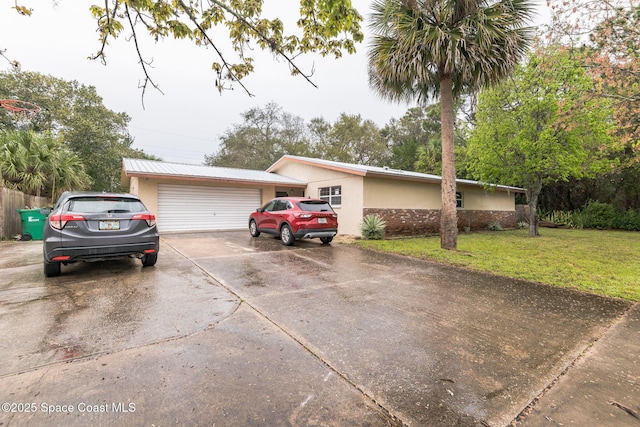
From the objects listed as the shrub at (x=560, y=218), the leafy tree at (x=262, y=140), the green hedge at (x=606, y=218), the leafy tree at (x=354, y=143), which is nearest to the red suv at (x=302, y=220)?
the shrub at (x=560, y=218)

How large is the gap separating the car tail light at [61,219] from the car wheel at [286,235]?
5364 millimetres

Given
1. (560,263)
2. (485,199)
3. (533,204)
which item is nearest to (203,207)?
(560,263)

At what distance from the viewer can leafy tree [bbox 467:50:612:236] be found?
11.1 meters

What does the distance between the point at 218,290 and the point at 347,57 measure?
4047 mm

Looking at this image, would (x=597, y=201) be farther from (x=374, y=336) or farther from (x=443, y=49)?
(x=374, y=336)

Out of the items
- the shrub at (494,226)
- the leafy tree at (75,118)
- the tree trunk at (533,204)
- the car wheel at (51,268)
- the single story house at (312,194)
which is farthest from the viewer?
the leafy tree at (75,118)

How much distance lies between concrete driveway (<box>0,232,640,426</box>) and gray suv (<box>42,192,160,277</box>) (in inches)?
19.8

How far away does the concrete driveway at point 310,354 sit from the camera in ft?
6.34

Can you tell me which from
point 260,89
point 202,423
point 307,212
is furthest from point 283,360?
point 307,212

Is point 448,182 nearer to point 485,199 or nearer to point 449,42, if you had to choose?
point 449,42

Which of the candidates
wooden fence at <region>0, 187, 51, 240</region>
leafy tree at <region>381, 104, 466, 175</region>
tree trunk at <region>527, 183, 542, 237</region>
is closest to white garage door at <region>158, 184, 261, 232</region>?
wooden fence at <region>0, 187, 51, 240</region>

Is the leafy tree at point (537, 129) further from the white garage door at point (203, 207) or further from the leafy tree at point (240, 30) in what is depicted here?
the white garage door at point (203, 207)

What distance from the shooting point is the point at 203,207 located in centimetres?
1415

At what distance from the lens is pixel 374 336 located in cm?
304
